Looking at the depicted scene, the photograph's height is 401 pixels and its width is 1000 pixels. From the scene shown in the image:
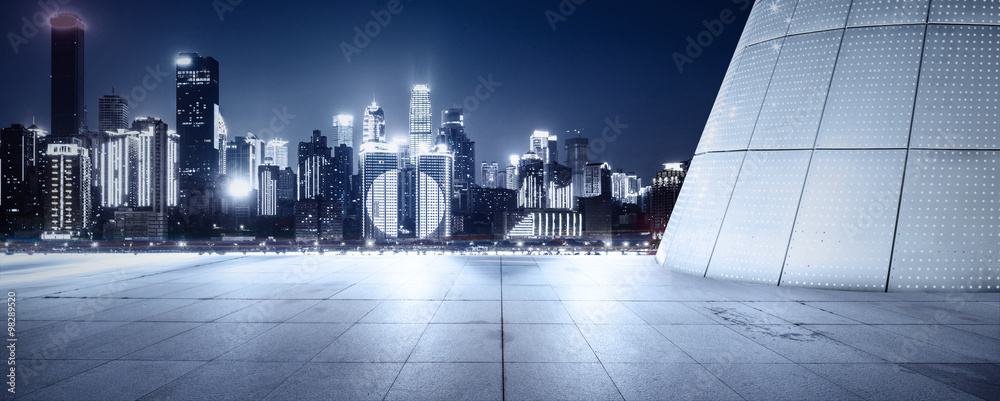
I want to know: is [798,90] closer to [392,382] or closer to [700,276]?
[700,276]

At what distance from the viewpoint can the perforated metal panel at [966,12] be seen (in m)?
9.36

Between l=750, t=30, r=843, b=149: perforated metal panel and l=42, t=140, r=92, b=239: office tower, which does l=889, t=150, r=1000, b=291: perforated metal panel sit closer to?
l=750, t=30, r=843, b=149: perforated metal panel

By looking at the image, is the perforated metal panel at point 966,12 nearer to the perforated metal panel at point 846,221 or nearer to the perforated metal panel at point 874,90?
the perforated metal panel at point 874,90

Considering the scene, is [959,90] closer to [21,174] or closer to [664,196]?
[664,196]

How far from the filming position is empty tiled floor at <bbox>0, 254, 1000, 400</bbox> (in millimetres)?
4402

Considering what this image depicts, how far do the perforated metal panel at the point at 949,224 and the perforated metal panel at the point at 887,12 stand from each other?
299 cm

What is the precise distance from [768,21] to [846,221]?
Result: 563 centimetres

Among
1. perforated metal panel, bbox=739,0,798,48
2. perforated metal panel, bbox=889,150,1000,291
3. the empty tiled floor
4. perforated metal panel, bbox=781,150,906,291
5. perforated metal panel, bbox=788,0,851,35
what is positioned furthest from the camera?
perforated metal panel, bbox=739,0,798,48

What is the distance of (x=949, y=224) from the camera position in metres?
8.77

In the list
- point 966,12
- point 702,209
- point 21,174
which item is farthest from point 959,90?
point 21,174

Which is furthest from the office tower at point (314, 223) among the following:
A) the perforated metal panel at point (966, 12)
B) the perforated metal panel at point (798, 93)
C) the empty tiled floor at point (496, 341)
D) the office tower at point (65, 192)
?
the perforated metal panel at point (966, 12)

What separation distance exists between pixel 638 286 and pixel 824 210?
4.13 meters

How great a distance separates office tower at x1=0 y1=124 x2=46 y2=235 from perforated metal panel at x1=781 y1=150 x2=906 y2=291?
181 m

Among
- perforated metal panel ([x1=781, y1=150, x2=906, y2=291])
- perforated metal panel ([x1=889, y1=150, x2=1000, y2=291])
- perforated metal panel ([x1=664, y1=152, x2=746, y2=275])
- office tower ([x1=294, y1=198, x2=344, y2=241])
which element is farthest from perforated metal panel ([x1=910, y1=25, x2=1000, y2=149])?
office tower ([x1=294, y1=198, x2=344, y2=241])
